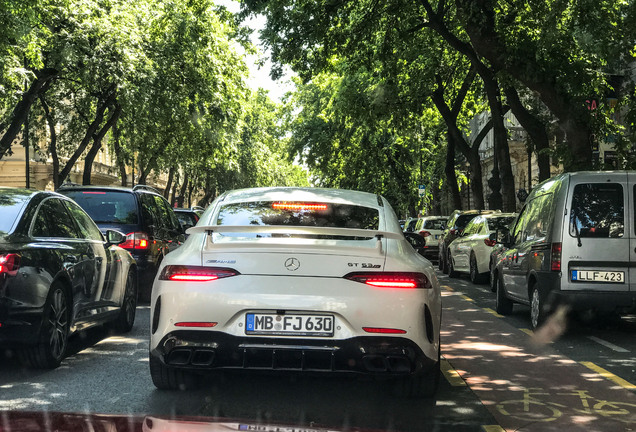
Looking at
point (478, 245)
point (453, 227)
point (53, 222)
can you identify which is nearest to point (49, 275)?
point (53, 222)

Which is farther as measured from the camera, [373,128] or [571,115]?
[373,128]

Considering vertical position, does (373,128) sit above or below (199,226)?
above

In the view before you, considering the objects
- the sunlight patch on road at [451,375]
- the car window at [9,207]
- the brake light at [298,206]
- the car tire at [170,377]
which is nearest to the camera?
the car tire at [170,377]

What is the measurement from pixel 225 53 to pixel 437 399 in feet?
92.7

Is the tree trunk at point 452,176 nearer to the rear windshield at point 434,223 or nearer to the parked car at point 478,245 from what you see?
the rear windshield at point 434,223

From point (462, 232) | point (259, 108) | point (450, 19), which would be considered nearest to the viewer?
point (462, 232)

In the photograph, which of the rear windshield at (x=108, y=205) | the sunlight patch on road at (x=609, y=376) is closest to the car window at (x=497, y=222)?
the rear windshield at (x=108, y=205)

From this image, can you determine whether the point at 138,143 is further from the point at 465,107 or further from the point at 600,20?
the point at 600,20

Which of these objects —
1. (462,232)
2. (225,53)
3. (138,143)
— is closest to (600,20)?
(462,232)

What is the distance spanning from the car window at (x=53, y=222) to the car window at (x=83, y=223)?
8.4 inches

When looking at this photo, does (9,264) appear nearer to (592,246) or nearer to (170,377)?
(170,377)

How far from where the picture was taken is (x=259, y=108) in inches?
2677

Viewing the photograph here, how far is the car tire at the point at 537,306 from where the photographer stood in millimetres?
10438

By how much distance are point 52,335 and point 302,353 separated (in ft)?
9.22
